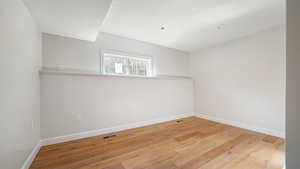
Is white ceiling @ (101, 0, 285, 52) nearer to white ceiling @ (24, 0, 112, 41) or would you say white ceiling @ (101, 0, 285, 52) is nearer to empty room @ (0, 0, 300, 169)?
empty room @ (0, 0, 300, 169)

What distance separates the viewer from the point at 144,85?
2865 mm

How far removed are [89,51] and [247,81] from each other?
A: 3500 millimetres

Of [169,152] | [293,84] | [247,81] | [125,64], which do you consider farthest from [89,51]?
[247,81]

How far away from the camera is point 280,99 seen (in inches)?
85.8

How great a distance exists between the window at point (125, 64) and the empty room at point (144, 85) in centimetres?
2

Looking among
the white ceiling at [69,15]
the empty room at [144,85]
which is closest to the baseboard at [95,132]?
the empty room at [144,85]

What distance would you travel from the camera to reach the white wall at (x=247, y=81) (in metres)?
2.22

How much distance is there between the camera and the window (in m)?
2.71

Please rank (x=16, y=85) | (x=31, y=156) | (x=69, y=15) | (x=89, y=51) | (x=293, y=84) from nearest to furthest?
(x=293, y=84)
(x=16, y=85)
(x=31, y=156)
(x=69, y=15)
(x=89, y=51)

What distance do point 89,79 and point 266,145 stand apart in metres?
3.24

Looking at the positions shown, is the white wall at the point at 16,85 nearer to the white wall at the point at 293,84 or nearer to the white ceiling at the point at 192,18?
the white ceiling at the point at 192,18

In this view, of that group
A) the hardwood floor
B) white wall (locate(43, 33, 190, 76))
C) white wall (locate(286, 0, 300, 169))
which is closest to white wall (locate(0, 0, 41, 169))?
the hardwood floor

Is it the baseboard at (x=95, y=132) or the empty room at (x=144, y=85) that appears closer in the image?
the empty room at (x=144, y=85)

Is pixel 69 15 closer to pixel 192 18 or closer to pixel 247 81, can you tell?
pixel 192 18
